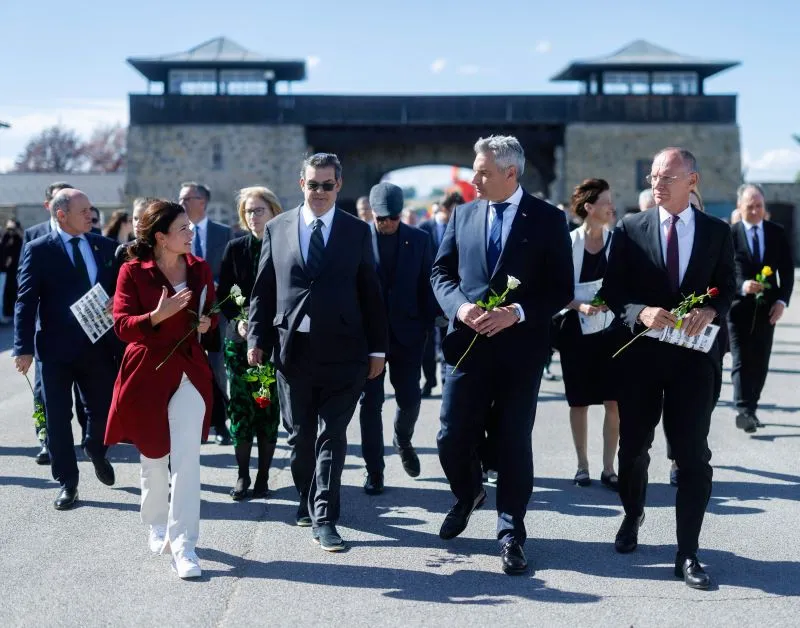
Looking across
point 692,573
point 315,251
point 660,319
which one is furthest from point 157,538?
point 660,319

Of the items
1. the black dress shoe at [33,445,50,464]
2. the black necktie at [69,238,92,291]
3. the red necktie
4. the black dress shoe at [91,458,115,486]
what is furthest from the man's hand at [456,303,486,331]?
the black dress shoe at [33,445,50,464]

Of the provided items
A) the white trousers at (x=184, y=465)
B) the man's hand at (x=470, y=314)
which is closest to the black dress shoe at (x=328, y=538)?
the white trousers at (x=184, y=465)

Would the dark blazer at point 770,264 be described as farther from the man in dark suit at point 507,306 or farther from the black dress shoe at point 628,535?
the man in dark suit at point 507,306

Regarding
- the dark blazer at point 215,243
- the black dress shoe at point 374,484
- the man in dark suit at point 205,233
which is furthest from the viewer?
the dark blazer at point 215,243

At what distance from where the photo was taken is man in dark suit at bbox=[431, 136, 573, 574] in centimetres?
516

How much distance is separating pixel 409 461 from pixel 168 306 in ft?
9.08

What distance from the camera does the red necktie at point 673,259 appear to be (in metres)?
5.04

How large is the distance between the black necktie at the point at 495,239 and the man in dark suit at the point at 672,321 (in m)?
0.59

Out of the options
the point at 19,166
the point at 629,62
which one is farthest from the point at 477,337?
the point at 19,166

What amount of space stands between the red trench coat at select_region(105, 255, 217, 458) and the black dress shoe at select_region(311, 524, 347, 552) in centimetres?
88

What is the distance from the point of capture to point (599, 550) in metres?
5.30

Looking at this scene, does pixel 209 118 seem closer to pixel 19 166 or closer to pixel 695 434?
pixel 19 166

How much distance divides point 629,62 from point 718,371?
1683 inches

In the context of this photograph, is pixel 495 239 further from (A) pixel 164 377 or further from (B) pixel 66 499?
(B) pixel 66 499
